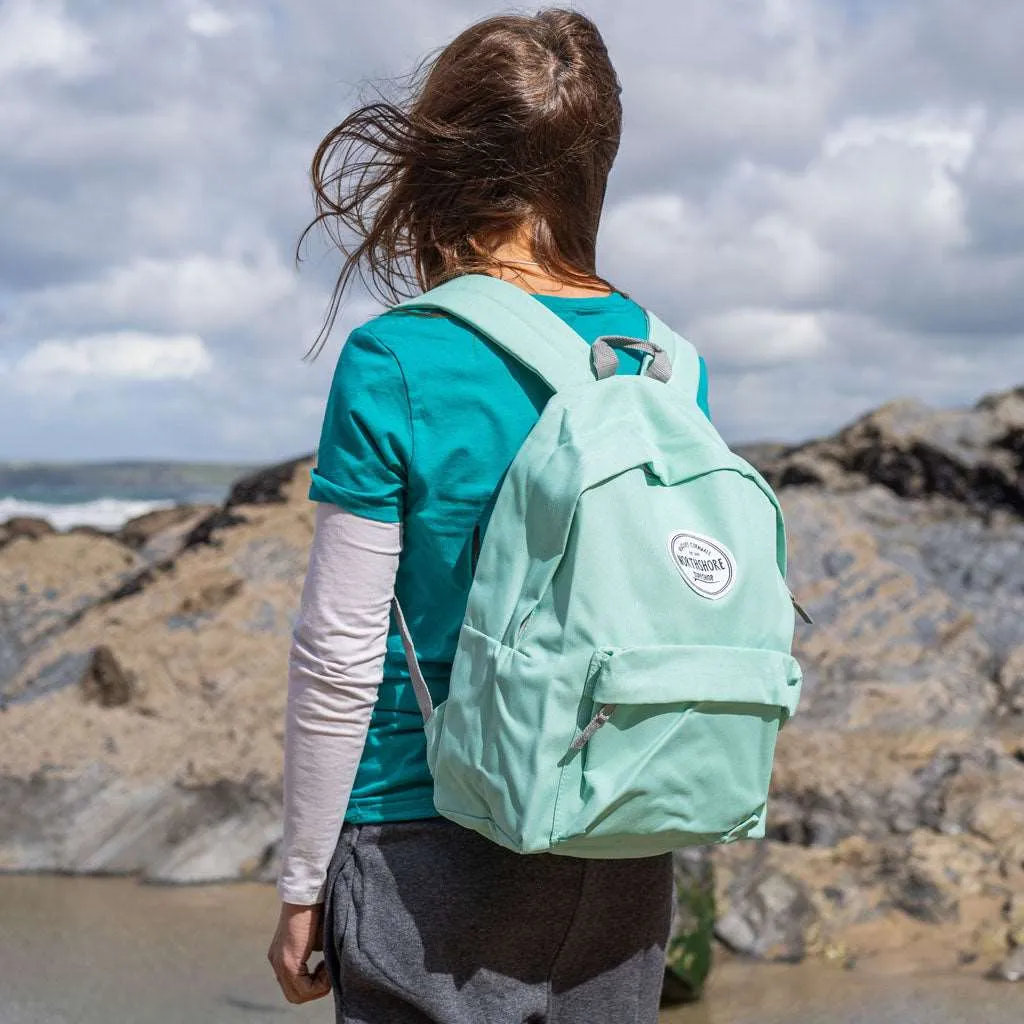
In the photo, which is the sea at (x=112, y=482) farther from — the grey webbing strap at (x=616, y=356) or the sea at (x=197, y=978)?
the grey webbing strap at (x=616, y=356)

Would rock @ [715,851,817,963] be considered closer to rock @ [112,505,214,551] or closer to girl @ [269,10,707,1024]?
girl @ [269,10,707,1024]

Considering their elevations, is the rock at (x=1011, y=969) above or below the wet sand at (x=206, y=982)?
above

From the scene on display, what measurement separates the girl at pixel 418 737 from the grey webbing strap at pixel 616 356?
0.04 meters

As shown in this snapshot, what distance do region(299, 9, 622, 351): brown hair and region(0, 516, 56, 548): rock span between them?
580cm

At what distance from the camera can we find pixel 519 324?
152 centimetres

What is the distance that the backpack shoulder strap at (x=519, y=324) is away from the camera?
59.2 inches

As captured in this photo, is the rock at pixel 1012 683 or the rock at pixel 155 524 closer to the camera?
the rock at pixel 1012 683

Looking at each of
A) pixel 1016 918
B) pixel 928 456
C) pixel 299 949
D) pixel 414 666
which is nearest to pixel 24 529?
pixel 928 456

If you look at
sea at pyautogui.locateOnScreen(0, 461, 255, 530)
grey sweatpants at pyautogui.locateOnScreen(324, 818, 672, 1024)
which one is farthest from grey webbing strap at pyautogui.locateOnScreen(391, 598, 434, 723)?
sea at pyautogui.locateOnScreen(0, 461, 255, 530)

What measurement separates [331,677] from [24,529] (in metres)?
6.22

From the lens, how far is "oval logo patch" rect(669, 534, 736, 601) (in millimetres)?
1416

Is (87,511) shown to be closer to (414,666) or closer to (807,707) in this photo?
(807,707)

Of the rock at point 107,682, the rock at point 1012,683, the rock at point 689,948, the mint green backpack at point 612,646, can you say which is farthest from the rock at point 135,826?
the mint green backpack at point 612,646

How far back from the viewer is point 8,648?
5.89 m
